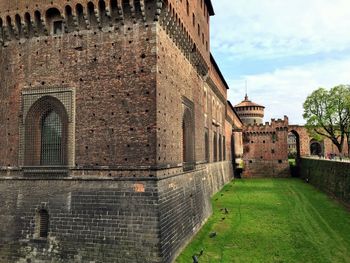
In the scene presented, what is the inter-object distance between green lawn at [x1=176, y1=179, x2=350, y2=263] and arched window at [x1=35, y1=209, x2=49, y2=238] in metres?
4.72

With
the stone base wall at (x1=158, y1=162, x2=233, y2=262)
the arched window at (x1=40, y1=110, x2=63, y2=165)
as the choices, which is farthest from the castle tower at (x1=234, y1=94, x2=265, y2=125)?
the arched window at (x1=40, y1=110, x2=63, y2=165)

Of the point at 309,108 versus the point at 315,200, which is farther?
the point at 309,108

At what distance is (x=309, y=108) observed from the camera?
140ft

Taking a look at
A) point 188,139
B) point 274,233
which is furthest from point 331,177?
point 188,139

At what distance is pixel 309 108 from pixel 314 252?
111ft

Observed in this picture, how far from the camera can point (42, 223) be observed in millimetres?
11523

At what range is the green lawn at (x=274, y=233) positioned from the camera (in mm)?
11734

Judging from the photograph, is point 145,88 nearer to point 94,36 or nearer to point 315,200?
point 94,36

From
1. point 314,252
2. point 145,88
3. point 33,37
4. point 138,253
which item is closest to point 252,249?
point 314,252

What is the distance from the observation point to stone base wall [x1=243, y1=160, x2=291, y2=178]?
43.3m

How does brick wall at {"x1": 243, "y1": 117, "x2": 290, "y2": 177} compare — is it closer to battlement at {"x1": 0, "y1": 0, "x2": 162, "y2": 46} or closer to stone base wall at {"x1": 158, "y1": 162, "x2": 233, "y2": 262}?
stone base wall at {"x1": 158, "y1": 162, "x2": 233, "y2": 262}

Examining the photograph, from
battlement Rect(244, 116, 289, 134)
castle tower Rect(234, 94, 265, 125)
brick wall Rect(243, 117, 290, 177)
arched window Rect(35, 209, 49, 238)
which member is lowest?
arched window Rect(35, 209, 49, 238)

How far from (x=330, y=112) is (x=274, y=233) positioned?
3046 centimetres

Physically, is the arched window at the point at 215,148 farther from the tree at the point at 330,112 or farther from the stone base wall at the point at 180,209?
the tree at the point at 330,112
